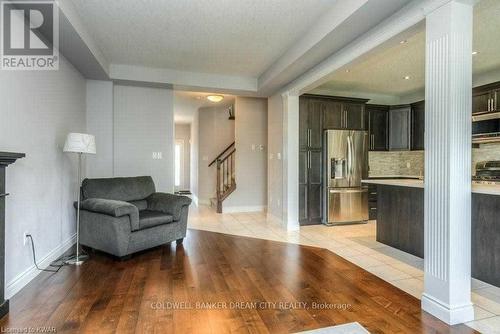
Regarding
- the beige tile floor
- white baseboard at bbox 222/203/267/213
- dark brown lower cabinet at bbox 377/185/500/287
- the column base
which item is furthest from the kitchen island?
white baseboard at bbox 222/203/267/213

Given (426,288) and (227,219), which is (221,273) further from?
(227,219)

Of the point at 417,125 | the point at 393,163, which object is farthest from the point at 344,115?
the point at 393,163

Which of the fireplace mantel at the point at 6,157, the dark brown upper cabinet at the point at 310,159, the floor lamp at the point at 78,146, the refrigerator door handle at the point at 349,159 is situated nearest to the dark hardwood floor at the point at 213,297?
the floor lamp at the point at 78,146

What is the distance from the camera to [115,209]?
3088 mm

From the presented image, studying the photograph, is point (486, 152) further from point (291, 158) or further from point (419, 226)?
point (291, 158)

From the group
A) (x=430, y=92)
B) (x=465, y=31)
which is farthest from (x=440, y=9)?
(x=430, y=92)

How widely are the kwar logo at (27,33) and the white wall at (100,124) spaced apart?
149 centimetres

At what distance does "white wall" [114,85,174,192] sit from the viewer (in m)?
4.78

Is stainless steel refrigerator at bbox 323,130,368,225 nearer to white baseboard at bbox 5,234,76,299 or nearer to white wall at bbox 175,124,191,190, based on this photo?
white baseboard at bbox 5,234,76,299

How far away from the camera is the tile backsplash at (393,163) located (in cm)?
615

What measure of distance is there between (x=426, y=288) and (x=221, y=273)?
6.01 ft

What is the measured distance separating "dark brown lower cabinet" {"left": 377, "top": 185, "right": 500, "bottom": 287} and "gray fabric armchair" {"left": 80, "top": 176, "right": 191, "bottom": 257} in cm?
277

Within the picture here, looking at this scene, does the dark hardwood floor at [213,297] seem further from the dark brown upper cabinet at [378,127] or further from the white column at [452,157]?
the dark brown upper cabinet at [378,127]

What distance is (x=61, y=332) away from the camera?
187 cm
